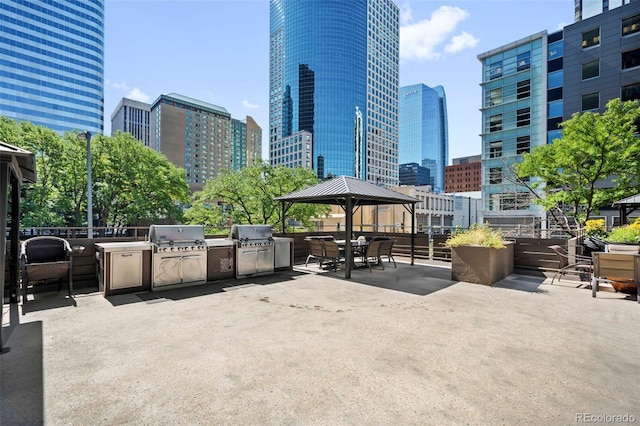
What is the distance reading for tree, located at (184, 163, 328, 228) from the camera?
1866 cm

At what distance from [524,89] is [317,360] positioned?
4018 centimetres

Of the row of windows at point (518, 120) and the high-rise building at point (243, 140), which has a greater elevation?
the high-rise building at point (243, 140)

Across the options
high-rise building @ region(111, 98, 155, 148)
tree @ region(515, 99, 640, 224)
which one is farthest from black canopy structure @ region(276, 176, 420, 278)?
high-rise building @ region(111, 98, 155, 148)

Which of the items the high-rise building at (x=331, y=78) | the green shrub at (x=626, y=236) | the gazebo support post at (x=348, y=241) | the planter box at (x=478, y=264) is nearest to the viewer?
the green shrub at (x=626, y=236)

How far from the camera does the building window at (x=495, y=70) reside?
35.5m

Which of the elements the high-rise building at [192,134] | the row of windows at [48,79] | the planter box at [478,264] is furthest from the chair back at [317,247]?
the high-rise building at [192,134]

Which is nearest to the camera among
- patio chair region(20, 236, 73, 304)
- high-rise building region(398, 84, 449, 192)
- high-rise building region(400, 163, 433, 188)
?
patio chair region(20, 236, 73, 304)

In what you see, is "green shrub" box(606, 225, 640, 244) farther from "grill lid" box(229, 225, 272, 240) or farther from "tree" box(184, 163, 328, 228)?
"tree" box(184, 163, 328, 228)

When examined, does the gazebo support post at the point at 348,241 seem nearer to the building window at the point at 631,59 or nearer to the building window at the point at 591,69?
the building window at the point at 631,59

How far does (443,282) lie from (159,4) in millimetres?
Result: 19083

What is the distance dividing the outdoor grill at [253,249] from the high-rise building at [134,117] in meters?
155

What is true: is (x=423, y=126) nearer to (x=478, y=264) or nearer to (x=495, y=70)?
(x=495, y=70)

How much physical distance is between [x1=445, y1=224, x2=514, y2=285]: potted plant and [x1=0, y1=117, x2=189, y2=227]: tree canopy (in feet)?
68.9

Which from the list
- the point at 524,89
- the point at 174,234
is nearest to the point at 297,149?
the point at 524,89
